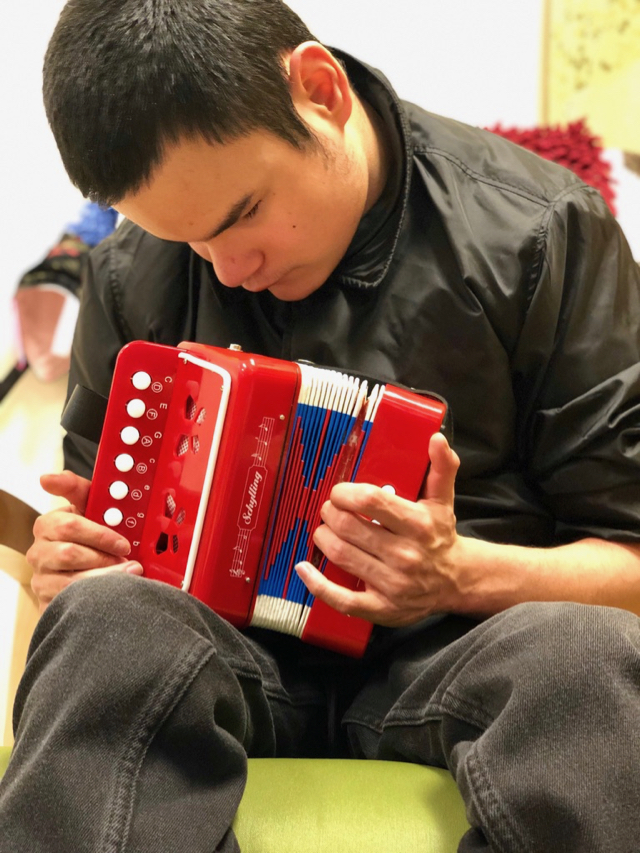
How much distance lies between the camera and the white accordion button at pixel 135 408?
3.20ft

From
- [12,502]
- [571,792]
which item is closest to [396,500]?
[571,792]

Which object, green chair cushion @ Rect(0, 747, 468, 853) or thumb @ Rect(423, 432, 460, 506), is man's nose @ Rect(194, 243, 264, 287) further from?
green chair cushion @ Rect(0, 747, 468, 853)

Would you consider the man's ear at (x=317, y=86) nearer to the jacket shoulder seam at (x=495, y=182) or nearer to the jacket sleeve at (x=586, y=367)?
the jacket shoulder seam at (x=495, y=182)

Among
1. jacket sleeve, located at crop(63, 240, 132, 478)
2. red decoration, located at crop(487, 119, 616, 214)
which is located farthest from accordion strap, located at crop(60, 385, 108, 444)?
red decoration, located at crop(487, 119, 616, 214)

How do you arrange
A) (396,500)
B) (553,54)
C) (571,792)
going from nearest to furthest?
(571,792) < (396,500) < (553,54)

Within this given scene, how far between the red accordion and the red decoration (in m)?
0.97

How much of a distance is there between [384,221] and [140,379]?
33cm

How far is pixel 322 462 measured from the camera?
946mm

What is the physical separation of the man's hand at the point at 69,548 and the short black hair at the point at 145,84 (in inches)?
13.3

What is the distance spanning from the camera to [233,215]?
88 cm

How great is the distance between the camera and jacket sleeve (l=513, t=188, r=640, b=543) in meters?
0.99

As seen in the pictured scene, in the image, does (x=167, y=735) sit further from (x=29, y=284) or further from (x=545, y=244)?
(x=29, y=284)

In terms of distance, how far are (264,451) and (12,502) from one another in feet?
1.21

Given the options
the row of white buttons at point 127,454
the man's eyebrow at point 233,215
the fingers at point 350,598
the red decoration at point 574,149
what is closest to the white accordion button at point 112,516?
the row of white buttons at point 127,454
